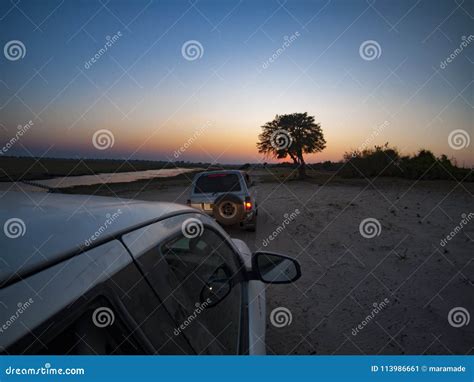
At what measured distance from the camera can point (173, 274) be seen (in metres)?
1.40

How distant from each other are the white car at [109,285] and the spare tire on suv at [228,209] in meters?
4.96

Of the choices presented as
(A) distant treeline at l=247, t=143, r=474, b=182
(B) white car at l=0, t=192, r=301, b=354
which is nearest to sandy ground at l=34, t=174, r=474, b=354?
(B) white car at l=0, t=192, r=301, b=354

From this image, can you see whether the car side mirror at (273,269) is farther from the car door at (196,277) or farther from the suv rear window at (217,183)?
the suv rear window at (217,183)

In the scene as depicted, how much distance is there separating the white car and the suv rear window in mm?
5714

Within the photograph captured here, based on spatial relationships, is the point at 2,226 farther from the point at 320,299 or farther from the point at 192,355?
the point at 320,299

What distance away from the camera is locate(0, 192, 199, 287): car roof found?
0.81 metres

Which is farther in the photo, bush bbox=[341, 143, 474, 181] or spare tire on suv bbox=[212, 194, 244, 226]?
bush bbox=[341, 143, 474, 181]

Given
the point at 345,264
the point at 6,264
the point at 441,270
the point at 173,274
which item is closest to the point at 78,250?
the point at 6,264

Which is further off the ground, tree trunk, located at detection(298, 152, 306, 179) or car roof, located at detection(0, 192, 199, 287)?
tree trunk, located at detection(298, 152, 306, 179)

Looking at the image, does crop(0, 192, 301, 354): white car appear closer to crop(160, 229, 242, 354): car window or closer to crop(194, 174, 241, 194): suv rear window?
crop(160, 229, 242, 354): car window

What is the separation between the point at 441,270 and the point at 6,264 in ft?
20.0

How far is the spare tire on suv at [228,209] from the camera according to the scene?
6816 millimetres

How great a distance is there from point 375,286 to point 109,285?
4499mm

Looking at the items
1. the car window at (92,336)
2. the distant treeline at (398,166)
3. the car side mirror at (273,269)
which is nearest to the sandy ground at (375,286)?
the car side mirror at (273,269)
